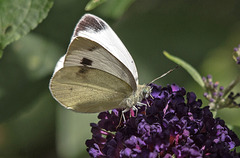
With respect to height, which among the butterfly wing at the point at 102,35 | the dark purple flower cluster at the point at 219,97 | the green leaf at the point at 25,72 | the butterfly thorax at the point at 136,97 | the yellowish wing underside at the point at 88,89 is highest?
the dark purple flower cluster at the point at 219,97

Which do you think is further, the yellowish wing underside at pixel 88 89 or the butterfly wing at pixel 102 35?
the yellowish wing underside at pixel 88 89

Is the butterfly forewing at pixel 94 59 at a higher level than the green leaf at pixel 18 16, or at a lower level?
higher

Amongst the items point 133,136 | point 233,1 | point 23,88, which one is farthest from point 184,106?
point 233,1

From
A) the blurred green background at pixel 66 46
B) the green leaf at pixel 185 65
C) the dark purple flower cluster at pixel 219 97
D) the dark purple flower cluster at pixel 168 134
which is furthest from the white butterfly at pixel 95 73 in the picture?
the blurred green background at pixel 66 46

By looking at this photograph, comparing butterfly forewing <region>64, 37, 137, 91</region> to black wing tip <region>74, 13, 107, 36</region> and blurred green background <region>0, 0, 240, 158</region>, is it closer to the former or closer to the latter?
black wing tip <region>74, 13, 107, 36</region>

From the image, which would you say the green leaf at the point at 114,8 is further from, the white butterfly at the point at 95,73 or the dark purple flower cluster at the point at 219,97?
the dark purple flower cluster at the point at 219,97

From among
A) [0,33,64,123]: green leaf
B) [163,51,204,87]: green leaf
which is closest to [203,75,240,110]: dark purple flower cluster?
[163,51,204,87]: green leaf
